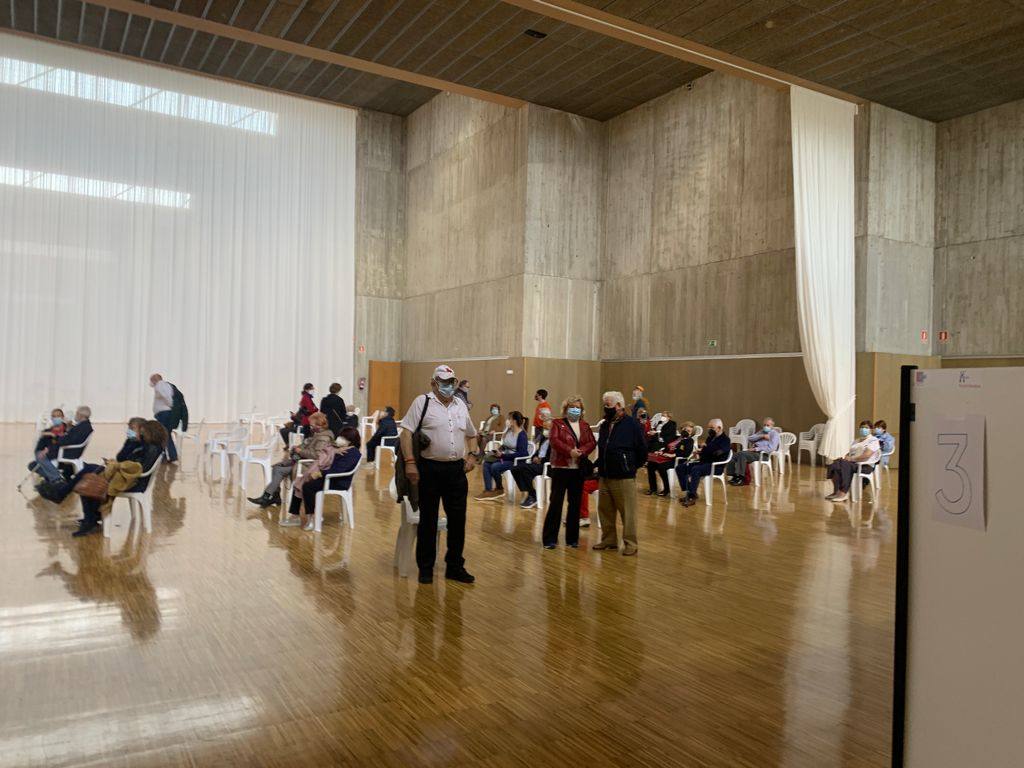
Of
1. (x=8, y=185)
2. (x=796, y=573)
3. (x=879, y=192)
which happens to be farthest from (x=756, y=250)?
(x=8, y=185)

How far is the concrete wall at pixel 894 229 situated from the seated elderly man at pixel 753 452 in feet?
10.4

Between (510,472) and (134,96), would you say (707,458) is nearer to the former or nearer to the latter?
(510,472)

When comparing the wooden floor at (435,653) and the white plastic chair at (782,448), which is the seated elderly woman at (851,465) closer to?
the white plastic chair at (782,448)

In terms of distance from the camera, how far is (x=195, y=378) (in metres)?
22.0

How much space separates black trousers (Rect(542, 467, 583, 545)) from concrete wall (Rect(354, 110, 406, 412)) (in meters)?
17.9

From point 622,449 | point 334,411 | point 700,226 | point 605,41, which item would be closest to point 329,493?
point 622,449

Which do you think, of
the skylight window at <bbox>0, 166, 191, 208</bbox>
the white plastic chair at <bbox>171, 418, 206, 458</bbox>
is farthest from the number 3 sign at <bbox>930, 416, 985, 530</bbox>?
the skylight window at <bbox>0, 166, 191, 208</bbox>

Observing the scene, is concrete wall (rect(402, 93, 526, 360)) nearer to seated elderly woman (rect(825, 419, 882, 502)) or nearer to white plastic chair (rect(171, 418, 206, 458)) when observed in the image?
white plastic chair (rect(171, 418, 206, 458))

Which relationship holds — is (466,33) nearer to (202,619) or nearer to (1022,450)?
(202,619)

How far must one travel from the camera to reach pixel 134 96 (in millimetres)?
21234

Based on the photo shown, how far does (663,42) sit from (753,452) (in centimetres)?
676

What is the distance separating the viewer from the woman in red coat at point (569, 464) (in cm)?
697

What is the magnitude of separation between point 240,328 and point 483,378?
24.3 ft

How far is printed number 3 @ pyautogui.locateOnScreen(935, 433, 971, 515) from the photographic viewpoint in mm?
1938
